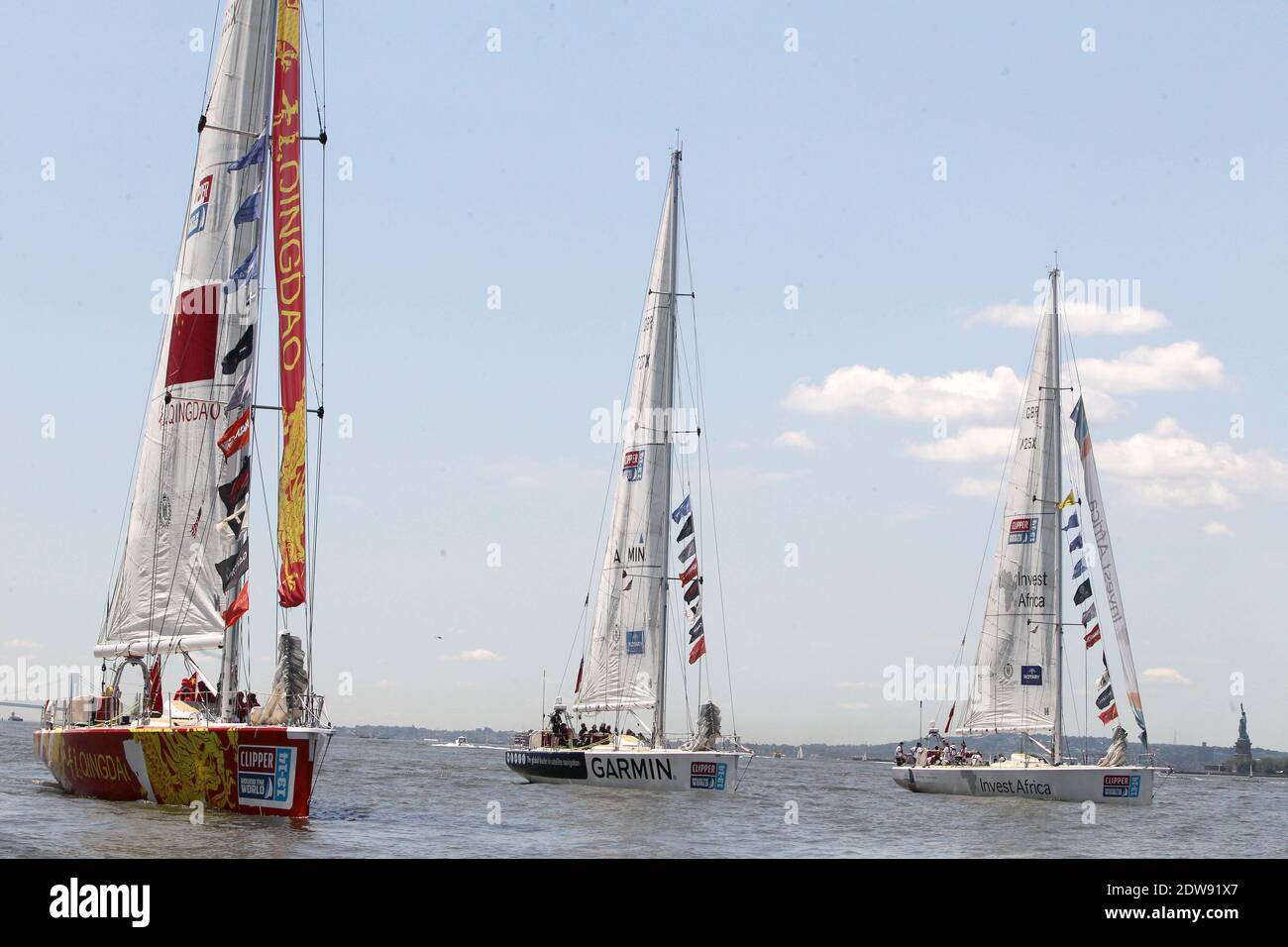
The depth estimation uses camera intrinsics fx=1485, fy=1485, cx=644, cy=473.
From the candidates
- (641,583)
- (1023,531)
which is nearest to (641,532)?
(641,583)

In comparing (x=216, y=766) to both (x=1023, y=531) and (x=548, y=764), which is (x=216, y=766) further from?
(x=1023, y=531)

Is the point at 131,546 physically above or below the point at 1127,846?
above

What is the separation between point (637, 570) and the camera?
46625mm

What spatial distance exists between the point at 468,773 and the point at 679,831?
3073 centimetres

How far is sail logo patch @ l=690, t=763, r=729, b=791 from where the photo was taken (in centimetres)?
4050

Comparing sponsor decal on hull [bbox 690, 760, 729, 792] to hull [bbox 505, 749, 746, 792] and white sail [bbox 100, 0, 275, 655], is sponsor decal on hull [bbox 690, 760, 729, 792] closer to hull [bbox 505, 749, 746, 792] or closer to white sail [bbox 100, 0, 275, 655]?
hull [bbox 505, 749, 746, 792]

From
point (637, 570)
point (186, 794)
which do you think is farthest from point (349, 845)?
point (637, 570)

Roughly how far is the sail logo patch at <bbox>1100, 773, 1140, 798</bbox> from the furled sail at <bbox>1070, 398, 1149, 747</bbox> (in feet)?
6.15

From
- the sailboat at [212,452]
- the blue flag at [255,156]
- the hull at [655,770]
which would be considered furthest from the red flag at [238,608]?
the hull at [655,770]

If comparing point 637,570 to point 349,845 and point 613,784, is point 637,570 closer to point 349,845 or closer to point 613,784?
point 613,784

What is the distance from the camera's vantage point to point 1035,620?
48.5m

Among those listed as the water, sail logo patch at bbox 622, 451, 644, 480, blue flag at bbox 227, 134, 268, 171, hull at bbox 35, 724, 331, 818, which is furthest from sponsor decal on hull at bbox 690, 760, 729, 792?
blue flag at bbox 227, 134, 268, 171

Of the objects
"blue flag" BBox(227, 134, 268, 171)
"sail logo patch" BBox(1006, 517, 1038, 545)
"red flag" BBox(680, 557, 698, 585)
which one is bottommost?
"red flag" BBox(680, 557, 698, 585)
